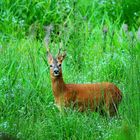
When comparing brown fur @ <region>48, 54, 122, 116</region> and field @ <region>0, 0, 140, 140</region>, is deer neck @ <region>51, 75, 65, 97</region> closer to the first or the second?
brown fur @ <region>48, 54, 122, 116</region>

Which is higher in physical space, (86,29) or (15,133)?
(86,29)

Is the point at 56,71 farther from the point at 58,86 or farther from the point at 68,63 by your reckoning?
the point at 68,63

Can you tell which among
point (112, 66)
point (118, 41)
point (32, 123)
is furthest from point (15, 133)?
point (118, 41)

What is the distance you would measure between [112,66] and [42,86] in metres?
0.99

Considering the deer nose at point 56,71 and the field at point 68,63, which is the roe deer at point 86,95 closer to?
the deer nose at point 56,71

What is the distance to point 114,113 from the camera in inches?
→ 286

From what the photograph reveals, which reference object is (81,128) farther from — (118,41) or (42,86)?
(118,41)

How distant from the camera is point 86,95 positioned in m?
7.35

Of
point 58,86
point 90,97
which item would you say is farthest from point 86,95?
point 58,86

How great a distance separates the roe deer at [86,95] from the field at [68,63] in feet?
0.64

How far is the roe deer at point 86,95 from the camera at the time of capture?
7270mm

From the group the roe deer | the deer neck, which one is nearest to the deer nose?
the roe deer

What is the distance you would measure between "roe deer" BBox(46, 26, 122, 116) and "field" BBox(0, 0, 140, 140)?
0.19 m

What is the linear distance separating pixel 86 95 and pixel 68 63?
1.73m
